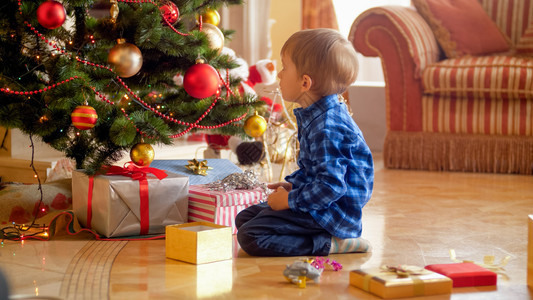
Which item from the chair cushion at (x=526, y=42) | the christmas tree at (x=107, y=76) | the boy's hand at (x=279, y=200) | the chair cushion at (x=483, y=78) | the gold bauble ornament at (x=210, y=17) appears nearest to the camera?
the boy's hand at (x=279, y=200)

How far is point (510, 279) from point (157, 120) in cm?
105

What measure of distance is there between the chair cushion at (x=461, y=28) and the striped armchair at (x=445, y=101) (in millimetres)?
76

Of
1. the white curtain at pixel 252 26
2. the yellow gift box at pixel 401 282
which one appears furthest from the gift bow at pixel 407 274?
the white curtain at pixel 252 26

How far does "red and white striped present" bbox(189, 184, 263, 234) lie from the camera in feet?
5.79

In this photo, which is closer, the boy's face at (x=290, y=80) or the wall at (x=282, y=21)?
the boy's face at (x=290, y=80)

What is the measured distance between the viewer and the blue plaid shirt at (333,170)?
58.8 inches

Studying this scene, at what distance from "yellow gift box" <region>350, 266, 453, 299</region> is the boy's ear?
1.62ft

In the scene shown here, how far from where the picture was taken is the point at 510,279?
136cm

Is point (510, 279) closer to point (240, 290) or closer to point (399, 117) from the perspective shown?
point (240, 290)

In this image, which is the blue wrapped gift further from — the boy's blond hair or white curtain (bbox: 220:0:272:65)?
white curtain (bbox: 220:0:272:65)

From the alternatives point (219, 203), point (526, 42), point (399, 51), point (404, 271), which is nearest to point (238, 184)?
point (219, 203)

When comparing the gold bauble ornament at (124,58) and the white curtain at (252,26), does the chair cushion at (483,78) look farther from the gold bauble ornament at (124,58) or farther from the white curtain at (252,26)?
the gold bauble ornament at (124,58)

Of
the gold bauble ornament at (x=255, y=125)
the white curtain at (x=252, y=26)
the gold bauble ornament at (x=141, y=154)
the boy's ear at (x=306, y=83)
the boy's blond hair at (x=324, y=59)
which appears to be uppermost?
the white curtain at (x=252, y=26)

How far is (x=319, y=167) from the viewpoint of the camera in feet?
4.95
